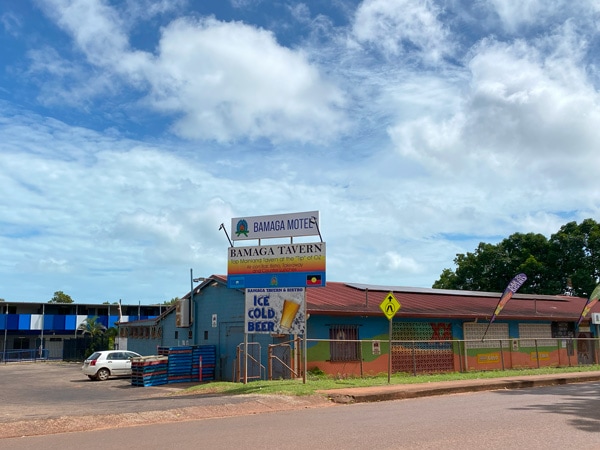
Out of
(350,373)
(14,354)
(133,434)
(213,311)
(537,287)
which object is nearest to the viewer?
(133,434)

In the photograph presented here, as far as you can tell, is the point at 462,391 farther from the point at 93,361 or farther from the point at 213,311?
the point at 93,361

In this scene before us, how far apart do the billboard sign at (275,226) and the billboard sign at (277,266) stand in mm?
441

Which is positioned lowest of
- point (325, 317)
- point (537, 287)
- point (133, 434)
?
point (133, 434)

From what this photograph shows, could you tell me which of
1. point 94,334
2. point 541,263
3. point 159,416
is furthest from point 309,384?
point 94,334

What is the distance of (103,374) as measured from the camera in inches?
1183

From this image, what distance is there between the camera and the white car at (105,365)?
98.0ft

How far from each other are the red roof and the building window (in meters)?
0.86

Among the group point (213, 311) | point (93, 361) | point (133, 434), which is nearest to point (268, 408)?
point (133, 434)

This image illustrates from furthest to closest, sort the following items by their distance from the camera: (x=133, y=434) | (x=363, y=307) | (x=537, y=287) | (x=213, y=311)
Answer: (x=537, y=287), (x=213, y=311), (x=363, y=307), (x=133, y=434)

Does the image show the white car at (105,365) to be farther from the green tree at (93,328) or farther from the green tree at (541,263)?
the green tree at (541,263)

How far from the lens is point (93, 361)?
29.9 meters

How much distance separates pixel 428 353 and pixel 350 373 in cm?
417

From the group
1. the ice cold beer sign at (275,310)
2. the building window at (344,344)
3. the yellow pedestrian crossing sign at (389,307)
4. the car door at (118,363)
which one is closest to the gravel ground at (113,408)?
the ice cold beer sign at (275,310)

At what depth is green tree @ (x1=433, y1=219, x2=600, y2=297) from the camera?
170 feet
